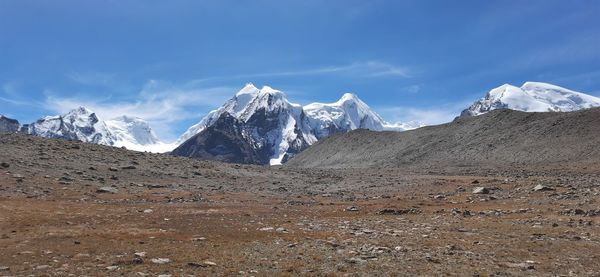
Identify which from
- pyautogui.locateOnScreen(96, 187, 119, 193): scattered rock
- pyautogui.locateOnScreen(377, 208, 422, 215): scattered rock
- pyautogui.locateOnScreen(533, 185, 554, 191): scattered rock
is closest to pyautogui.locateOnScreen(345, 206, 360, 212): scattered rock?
pyautogui.locateOnScreen(377, 208, 422, 215): scattered rock

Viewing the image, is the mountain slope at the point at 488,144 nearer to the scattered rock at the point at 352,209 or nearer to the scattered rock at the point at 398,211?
the scattered rock at the point at 352,209

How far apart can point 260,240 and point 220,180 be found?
1611 inches

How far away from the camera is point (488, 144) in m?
113

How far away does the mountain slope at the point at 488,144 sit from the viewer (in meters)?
99.8

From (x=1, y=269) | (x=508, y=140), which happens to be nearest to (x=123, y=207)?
(x=1, y=269)

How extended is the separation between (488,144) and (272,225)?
89926 mm

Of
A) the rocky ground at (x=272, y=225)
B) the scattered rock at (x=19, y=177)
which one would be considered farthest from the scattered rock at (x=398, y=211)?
the scattered rock at (x=19, y=177)

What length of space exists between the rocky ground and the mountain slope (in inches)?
1641

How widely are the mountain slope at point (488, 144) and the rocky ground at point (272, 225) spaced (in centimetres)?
4167

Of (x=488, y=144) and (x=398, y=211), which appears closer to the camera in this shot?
(x=398, y=211)

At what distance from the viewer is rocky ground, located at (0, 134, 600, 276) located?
893 inches

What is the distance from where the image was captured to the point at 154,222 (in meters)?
34.7

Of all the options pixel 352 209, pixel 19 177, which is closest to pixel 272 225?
pixel 352 209

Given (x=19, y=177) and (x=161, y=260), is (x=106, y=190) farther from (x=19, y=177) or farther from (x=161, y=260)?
(x=161, y=260)
